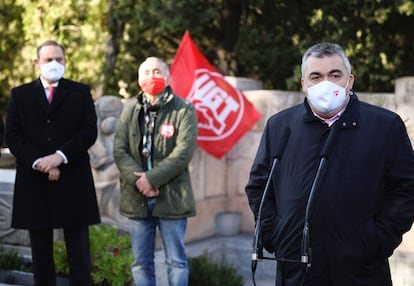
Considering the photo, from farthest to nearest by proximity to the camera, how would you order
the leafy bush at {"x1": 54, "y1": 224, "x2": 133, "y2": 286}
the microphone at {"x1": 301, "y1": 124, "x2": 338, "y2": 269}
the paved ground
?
the paved ground → the leafy bush at {"x1": 54, "y1": 224, "x2": 133, "y2": 286} → the microphone at {"x1": 301, "y1": 124, "x2": 338, "y2": 269}

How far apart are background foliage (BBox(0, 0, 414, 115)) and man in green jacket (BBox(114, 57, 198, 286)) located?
369cm

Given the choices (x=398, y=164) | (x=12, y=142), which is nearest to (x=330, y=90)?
(x=398, y=164)

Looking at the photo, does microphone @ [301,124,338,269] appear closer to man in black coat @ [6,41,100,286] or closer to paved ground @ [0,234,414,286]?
man in black coat @ [6,41,100,286]

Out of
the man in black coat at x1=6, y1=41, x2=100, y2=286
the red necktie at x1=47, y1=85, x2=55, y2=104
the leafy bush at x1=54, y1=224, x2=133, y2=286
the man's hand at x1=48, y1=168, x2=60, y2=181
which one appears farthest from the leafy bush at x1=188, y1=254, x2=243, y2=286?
the red necktie at x1=47, y1=85, x2=55, y2=104

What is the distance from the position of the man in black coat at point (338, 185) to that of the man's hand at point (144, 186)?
2.23 m

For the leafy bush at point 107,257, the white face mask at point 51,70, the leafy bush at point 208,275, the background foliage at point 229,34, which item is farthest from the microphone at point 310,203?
the background foliage at point 229,34

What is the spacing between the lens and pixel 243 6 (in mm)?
11148

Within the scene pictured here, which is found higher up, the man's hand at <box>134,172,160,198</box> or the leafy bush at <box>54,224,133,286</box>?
the man's hand at <box>134,172,160,198</box>

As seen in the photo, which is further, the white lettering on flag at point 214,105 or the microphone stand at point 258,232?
the white lettering on flag at point 214,105

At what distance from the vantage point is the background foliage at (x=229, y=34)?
32.3 feet

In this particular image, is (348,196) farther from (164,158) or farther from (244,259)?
(244,259)

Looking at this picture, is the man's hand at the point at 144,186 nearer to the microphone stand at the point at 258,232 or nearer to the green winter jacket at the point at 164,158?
the green winter jacket at the point at 164,158

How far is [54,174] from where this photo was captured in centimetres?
562

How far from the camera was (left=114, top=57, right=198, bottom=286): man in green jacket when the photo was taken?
575cm
